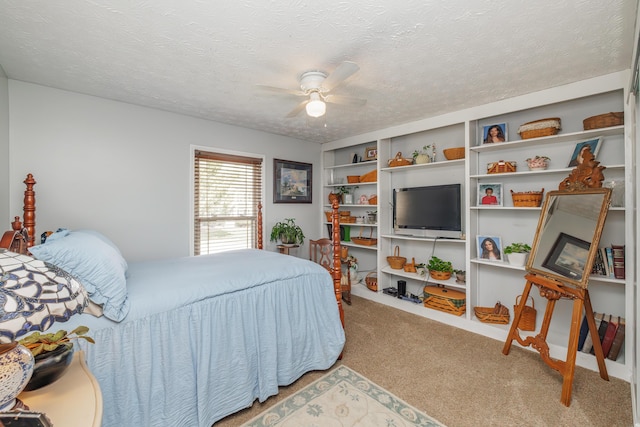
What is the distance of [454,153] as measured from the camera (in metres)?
3.31

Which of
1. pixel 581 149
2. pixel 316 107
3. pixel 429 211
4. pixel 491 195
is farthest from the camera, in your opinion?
pixel 429 211

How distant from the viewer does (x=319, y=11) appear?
5.09 feet

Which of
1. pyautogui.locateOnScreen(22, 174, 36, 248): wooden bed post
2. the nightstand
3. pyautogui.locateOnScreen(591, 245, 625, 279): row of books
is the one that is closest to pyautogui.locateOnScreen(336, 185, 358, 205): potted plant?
pyautogui.locateOnScreen(591, 245, 625, 279): row of books

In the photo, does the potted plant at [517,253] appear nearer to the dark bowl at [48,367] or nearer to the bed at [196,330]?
the bed at [196,330]

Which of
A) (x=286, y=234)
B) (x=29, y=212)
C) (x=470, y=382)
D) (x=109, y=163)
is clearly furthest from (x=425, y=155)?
(x=29, y=212)

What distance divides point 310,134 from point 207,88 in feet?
6.22

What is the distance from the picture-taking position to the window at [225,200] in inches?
137

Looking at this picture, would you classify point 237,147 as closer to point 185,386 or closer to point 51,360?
point 185,386

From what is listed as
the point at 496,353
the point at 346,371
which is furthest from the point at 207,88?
the point at 496,353

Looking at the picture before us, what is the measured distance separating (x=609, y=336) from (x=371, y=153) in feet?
10.6

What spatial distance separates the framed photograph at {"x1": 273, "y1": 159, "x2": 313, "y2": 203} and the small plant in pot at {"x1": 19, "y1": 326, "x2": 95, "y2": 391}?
3.38 m

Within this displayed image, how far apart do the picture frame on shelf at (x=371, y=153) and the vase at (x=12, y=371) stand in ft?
13.3

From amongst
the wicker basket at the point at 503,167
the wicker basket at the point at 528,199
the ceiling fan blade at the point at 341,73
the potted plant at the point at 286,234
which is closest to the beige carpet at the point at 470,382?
the wicker basket at the point at 528,199

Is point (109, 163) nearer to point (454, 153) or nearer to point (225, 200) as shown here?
point (225, 200)
